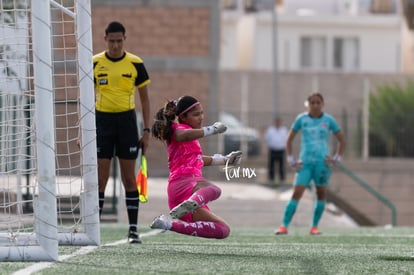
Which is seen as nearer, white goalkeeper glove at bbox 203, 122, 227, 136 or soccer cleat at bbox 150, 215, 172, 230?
soccer cleat at bbox 150, 215, 172, 230

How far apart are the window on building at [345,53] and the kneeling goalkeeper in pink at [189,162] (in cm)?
4930

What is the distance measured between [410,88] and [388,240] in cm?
2716

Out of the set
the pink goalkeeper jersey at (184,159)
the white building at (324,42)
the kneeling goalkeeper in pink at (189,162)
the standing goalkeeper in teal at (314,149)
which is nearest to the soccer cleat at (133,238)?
the kneeling goalkeeper in pink at (189,162)

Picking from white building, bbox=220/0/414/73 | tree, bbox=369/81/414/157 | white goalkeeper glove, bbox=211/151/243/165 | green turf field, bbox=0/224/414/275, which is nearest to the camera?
green turf field, bbox=0/224/414/275

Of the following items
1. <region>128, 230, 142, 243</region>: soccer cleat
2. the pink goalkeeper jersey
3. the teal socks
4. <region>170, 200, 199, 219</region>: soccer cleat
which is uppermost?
the pink goalkeeper jersey

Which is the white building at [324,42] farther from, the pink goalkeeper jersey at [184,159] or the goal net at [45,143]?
the pink goalkeeper jersey at [184,159]

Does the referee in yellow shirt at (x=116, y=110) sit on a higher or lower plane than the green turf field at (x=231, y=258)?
higher

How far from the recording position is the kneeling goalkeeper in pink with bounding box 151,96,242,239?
1059cm

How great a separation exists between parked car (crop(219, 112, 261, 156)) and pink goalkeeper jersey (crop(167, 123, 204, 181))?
26.3 meters

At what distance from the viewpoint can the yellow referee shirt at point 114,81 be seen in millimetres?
12180

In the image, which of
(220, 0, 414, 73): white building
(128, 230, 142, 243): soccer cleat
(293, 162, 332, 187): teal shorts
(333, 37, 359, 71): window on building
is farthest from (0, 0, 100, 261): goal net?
(333, 37, 359, 71): window on building

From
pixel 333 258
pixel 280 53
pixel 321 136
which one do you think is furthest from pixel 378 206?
pixel 280 53

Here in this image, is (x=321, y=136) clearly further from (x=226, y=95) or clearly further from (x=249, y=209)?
(x=226, y=95)

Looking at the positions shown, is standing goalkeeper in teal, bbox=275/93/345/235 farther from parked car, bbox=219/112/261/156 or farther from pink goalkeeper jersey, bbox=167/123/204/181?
parked car, bbox=219/112/261/156
